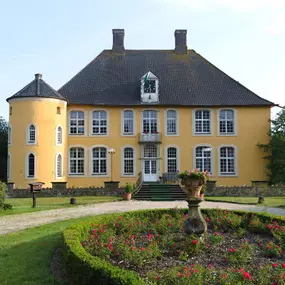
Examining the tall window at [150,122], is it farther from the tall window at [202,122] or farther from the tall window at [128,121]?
the tall window at [202,122]

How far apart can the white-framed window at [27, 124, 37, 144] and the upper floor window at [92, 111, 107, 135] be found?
4.70m

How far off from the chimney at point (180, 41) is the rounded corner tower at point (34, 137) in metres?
12.0

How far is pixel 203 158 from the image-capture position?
32375 millimetres

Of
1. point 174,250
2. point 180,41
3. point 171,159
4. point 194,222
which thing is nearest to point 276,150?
point 171,159

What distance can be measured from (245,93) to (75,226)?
2597 cm

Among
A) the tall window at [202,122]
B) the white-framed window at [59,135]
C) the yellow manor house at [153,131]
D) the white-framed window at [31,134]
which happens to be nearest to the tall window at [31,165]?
the white-framed window at [31,134]

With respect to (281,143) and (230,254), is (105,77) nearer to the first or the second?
(281,143)

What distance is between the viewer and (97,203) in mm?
21859

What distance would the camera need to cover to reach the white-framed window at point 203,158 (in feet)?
106

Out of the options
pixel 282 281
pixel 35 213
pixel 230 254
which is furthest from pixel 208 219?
pixel 35 213

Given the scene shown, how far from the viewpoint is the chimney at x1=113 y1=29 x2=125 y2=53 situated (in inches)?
1436

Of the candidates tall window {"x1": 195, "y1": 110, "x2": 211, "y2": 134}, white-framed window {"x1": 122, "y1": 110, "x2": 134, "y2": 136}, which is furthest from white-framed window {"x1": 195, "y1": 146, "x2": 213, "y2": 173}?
white-framed window {"x1": 122, "y1": 110, "x2": 134, "y2": 136}

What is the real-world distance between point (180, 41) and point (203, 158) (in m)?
11.4

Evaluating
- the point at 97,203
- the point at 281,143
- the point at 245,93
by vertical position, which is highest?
the point at 245,93
